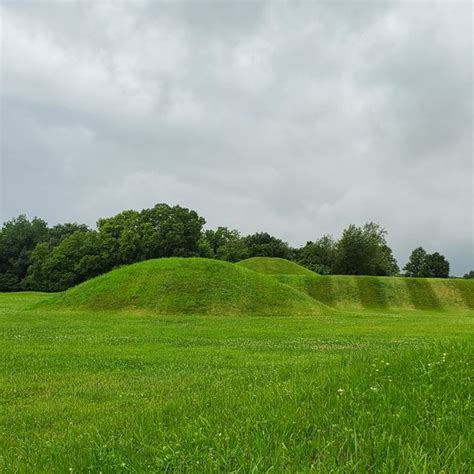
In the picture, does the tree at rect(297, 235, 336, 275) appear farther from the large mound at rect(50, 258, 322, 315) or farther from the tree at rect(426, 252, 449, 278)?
the large mound at rect(50, 258, 322, 315)

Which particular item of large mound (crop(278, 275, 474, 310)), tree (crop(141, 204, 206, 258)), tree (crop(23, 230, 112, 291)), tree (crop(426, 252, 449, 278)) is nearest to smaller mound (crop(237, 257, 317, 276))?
tree (crop(141, 204, 206, 258))

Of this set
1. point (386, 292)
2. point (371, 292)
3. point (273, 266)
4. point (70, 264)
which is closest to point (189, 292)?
point (371, 292)

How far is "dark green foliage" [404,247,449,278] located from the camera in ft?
448

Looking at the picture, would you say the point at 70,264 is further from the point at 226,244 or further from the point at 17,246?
the point at 226,244

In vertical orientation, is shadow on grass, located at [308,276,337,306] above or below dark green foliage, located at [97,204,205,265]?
below

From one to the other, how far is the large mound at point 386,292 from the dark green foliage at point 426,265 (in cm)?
7582

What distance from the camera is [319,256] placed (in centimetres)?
12075

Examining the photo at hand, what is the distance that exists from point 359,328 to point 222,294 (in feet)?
48.7

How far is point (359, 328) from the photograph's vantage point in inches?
1053

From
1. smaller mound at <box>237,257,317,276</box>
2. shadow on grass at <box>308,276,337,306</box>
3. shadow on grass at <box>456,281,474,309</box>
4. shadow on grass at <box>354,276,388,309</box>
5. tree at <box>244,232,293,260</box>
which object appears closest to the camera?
shadow on grass at <box>354,276,388,309</box>

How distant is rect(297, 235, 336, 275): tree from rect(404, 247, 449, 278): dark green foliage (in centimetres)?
3463

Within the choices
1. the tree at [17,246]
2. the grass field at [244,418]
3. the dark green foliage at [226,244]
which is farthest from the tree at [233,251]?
the grass field at [244,418]

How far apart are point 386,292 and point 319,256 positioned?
2348 inches

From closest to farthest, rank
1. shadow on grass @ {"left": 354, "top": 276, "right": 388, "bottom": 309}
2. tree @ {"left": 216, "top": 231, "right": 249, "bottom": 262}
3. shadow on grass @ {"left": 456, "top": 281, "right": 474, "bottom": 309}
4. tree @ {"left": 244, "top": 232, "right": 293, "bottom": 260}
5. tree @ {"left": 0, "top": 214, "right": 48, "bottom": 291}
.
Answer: shadow on grass @ {"left": 354, "top": 276, "right": 388, "bottom": 309} → shadow on grass @ {"left": 456, "top": 281, "right": 474, "bottom": 309} → tree @ {"left": 0, "top": 214, "right": 48, "bottom": 291} → tree @ {"left": 216, "top": 231, "right": 249, "bottom": 262} → tree @ {"left": 244, "top": 232, "right": 293, "bottom": 260}
